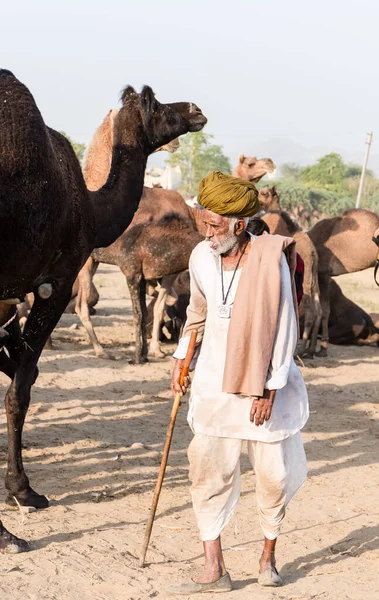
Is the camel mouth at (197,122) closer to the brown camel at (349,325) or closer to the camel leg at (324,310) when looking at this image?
the camel leg at (324,310)

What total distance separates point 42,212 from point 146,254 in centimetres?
595

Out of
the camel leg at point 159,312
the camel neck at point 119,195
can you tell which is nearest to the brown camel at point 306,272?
the camel leg at point 159,312

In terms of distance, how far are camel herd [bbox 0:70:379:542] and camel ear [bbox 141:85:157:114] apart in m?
0.01

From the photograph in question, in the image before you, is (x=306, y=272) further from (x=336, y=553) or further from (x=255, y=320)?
(x=255, y=320)

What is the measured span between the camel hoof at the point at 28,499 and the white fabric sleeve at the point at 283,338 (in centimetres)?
221

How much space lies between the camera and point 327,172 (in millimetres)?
74250

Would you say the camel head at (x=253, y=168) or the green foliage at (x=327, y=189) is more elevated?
the camel head at (x=253, y=168)

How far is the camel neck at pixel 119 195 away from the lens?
7.13 meters

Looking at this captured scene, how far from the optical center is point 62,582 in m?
4.86

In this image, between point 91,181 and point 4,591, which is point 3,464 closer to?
point 4,591

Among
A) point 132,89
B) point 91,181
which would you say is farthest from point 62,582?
point 91,181

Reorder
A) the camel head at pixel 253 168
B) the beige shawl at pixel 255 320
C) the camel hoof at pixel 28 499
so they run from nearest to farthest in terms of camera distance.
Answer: the beige shawl at pixel 255 320 < the camel hoof at pixel 28 499 < the camel head at pixel 253 168

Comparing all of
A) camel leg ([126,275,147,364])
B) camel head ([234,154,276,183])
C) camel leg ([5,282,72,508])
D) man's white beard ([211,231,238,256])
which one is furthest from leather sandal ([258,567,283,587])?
camel head ([234,154,276,183])

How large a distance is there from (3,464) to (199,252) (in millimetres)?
2989
